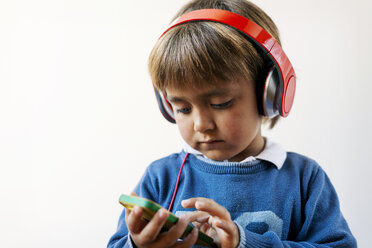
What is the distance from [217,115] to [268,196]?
257 mm

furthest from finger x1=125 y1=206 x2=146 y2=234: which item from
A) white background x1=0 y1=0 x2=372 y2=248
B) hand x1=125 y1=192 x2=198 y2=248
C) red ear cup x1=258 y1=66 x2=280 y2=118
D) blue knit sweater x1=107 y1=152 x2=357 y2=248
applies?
white background x1=0 y1=0 x2=372 y2=248

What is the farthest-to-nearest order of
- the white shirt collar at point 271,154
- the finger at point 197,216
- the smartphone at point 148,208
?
1. the white shirt collar at point 271,154
2. the finger at point 197,216
3. the smartphone at point 148,208

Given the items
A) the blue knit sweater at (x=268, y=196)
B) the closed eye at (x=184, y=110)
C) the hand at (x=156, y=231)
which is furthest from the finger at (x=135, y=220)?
the closed eye at (x=184, y=110)

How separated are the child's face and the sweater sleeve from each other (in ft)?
0.74

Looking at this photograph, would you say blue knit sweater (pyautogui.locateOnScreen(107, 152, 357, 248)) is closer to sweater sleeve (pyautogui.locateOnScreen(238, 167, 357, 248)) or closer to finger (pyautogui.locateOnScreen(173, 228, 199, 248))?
sweater sleeve (pyautogui.locateOnScreen(238, 167, 357, 248))

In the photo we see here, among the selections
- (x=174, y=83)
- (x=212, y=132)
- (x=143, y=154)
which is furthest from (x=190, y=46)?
(x=143, y=154)

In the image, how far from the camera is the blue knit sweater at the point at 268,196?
1.00 meters

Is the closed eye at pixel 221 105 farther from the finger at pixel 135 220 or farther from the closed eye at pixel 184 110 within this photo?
the finger at pixel 135 220

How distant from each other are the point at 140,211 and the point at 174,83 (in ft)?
1.07

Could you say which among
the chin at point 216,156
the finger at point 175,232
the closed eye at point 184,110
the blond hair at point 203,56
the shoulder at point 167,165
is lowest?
the finger at point 175,232

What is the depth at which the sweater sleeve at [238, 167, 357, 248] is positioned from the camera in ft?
3.19

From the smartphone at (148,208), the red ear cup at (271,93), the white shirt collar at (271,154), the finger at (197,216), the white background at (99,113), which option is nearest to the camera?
the smartphone at (148,208)

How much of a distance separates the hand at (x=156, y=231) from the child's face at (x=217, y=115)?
0.72 feet

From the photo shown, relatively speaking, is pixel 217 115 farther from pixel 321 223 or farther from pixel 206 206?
pixel 321 223
